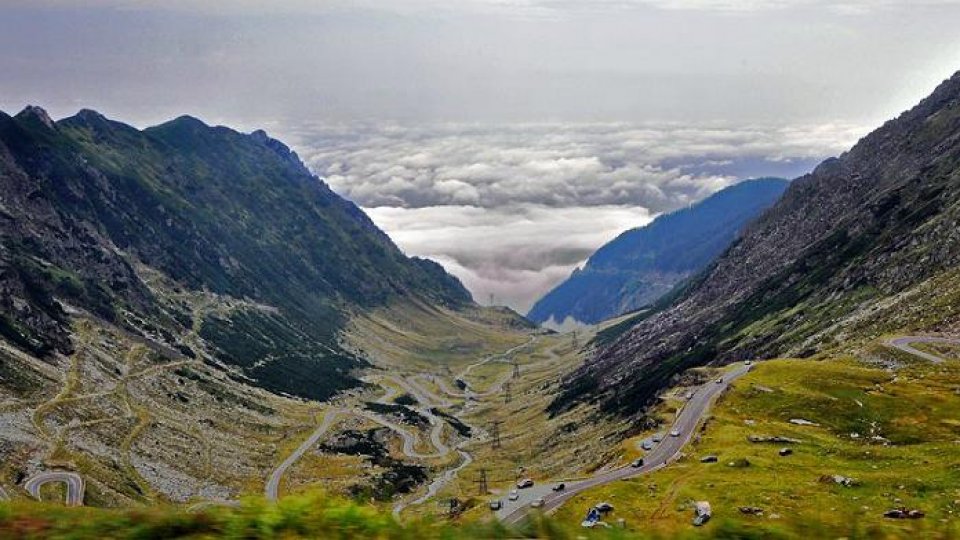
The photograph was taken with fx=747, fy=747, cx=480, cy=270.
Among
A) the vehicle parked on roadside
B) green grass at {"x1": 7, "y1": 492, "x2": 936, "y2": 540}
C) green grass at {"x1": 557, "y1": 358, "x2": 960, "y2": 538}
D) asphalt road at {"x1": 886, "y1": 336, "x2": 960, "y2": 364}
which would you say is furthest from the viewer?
asphalt road at {"x1": 886, "y1": 336, "x2": 960, "y2": 364}

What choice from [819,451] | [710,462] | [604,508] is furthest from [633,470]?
[604,508]

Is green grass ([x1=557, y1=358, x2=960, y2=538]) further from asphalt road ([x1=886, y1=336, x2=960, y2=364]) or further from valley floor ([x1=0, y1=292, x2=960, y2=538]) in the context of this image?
asphalt road ([x1=886, y1=336, x2=960, y2=364])

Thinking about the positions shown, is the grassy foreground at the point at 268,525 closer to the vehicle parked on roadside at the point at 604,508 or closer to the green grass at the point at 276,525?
the green grass at the point at 276,525

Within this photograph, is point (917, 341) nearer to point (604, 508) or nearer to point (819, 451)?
point (819, 451)

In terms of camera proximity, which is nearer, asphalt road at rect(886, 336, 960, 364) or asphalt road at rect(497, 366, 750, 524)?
asphalt road at rect(497, 366, 750, 524)

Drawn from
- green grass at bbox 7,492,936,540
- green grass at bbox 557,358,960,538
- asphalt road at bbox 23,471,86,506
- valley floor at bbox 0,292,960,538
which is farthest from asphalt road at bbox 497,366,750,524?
asphalt road at bbox 23,471,86,506

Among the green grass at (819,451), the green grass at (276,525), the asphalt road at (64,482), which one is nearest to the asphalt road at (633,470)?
the green grass at (819,451)
